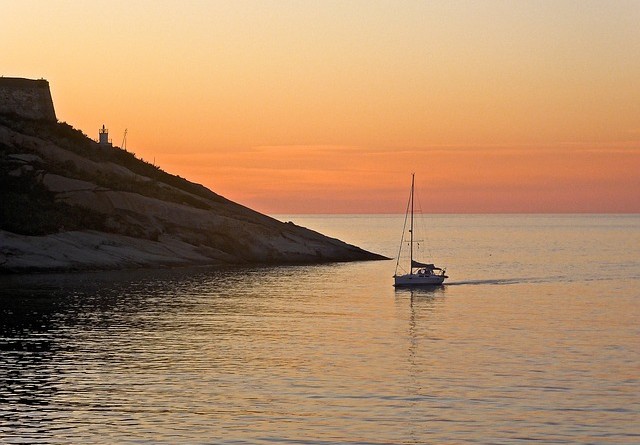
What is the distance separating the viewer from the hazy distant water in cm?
4047

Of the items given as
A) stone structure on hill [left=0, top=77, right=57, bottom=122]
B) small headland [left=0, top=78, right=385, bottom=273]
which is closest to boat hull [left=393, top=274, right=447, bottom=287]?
small headland [left=0, top=78, right=385, bottom=273]

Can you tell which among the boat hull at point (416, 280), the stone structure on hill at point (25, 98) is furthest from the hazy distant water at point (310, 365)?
the stone structure on hill at point (25, 98)

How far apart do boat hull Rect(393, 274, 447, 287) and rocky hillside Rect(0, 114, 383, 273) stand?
104 ft

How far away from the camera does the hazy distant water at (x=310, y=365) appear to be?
4047cm

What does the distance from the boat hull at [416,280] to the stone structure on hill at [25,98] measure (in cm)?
7198

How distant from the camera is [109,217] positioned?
438 ft

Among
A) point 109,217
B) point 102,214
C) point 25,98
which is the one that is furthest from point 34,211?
point 25,98

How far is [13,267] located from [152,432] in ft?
255

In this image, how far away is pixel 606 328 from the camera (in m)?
74.1

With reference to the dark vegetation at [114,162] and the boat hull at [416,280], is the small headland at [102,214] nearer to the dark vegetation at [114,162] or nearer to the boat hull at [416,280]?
the dark vegetation at [114,162]

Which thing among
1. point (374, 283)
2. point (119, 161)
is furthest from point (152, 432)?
point (119, 161)

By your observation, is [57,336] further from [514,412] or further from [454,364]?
[514,412]

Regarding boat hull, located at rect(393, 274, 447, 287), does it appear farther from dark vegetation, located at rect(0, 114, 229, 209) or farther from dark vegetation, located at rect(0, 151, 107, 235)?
dark vegetation, located at rect(0, 114, 229, 209)

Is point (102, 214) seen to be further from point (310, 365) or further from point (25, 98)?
point (310, 365)
